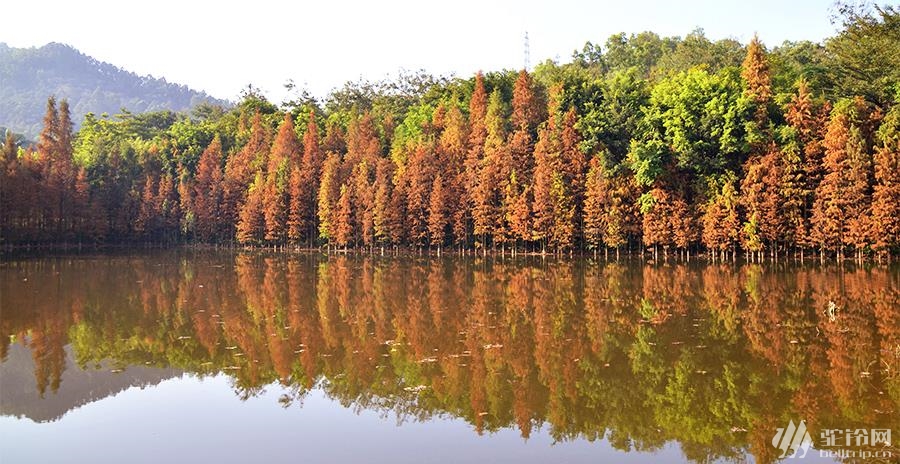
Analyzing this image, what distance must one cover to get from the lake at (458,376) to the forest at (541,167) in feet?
59.9

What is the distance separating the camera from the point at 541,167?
55531mm

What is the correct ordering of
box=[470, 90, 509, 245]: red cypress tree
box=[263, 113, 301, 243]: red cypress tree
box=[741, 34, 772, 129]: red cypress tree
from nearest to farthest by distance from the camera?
box=[741, 34, 772, 129]: red cypress tree, box=[470, 90, 509, 245]: red cypress tree, box=[263, 113, 301, 243]: red cypress tree

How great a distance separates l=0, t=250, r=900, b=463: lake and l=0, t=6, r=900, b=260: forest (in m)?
18.3

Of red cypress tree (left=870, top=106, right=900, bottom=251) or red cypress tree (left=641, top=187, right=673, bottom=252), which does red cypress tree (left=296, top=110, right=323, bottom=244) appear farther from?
red cypress tree (left=870, top=106, right=900, bottom=251)

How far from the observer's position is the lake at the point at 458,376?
11438 millimetres

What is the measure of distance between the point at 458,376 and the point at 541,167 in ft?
137

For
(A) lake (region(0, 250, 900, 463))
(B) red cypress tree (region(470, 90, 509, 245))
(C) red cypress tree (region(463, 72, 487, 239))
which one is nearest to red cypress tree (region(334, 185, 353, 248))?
(C) red cypress tree (region(463, 72, 487, 239))

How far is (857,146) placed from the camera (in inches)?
1698

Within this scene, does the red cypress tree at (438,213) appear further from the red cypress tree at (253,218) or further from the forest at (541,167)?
the red cypress tree at (253,218)

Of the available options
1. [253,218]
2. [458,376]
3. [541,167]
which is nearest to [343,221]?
[253,218]

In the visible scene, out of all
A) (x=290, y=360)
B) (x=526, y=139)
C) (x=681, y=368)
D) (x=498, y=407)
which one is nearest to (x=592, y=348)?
(x=681, y=368)

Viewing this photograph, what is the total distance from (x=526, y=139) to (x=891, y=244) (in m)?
26.5

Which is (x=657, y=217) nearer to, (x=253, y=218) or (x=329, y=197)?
(x=329, y=197)

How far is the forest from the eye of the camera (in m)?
45.5
